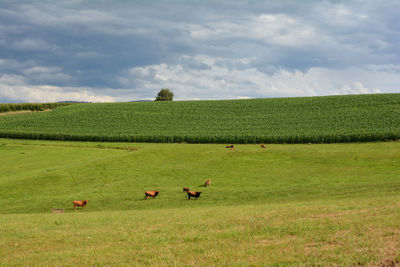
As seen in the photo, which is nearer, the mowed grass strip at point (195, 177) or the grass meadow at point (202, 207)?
the grass meadow at point (202, 207)

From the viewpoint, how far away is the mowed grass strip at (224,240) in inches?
439

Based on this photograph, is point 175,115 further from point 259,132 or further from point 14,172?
point 14,172

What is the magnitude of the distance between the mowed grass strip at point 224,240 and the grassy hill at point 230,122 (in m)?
48.7

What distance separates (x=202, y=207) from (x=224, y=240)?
13.3 m

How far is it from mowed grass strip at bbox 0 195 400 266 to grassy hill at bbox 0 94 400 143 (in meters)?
48.7

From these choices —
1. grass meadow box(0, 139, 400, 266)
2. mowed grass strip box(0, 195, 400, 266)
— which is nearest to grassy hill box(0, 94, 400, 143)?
Result: grass meadow box(0, 139, 400, 266)

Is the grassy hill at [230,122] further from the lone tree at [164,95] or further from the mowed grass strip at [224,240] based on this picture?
the lone tree at [164,95]

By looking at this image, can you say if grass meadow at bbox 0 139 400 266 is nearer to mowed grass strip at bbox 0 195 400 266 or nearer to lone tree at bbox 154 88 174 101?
mowed grass strip at bbox 0 195 400 266

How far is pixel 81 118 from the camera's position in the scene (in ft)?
304

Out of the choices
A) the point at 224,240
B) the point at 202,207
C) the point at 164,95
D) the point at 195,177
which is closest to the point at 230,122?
the point at 195,177

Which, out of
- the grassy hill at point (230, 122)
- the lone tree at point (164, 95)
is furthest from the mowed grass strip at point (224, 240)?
the lone tree at point (164, 95)

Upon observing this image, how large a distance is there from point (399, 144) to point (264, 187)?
31810mm

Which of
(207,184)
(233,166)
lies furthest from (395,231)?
(233,166)

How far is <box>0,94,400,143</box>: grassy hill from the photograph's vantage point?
219ft
